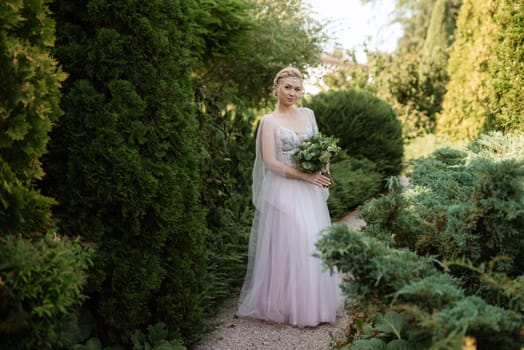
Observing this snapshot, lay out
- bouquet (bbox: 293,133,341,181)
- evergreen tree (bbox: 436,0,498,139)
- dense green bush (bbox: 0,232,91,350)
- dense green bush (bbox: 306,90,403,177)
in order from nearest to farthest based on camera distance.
→ dense green bush (bbox: 0,232,91,350) < bouquet (bbox: 293,133,341,181) < evergreen tree (bbox: 436,0,498,139) < dense green bush (bbox: 306,90,403,177)

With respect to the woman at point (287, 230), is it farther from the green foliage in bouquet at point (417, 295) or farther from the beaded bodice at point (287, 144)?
the green foliage in bouquet at point (417, 295)

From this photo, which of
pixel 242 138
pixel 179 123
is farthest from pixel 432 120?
Answer: pixel 179 123

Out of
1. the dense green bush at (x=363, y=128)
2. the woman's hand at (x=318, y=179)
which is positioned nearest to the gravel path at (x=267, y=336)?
the woman's hand at (x=318, y=179)

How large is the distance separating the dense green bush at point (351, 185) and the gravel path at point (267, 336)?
135 inches

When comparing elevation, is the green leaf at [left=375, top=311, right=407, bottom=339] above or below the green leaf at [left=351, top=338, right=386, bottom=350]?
above

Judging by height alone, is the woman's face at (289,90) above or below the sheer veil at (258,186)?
above

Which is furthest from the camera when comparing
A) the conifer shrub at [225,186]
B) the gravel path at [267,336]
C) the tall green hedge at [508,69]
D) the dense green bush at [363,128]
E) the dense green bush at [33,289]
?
the dense green bush at [363,128]

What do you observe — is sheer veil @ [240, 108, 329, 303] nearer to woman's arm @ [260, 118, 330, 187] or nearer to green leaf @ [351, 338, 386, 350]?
woman's arm @ [260, 118, 330, 187]

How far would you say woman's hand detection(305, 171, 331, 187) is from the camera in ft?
14.6

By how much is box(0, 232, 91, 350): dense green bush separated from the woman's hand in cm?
242

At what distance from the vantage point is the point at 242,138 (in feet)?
20.2

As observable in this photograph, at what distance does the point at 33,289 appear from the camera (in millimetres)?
2184

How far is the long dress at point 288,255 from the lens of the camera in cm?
431

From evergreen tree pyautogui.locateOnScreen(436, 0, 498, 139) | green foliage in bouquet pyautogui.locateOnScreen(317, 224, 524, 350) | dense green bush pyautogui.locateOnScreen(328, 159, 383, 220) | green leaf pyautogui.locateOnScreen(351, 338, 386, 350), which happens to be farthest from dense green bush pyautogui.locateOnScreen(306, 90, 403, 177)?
green foliage in bouquet pyautogui.locateOnScreen(317, 224, 524, 350)
